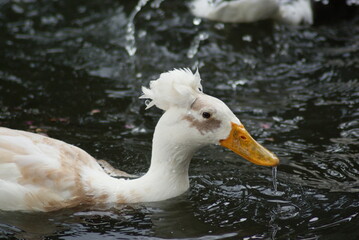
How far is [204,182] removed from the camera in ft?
17.2

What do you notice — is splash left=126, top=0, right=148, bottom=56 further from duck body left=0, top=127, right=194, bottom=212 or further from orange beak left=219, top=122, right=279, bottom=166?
orange beak left=219, top=122, right=279, bottom=166

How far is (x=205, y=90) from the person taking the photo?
294 inches

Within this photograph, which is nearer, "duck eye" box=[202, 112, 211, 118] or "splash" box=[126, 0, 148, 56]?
"duck eye" box=[202, 112, 211, 118]

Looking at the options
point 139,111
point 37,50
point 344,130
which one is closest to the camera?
point 344,130

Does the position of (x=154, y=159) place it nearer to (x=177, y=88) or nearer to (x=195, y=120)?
(x=195, y=120)

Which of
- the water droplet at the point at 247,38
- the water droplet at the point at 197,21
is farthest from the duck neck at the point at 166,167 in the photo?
the water droplet at the point at 197,21

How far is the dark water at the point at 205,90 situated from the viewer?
4594mm

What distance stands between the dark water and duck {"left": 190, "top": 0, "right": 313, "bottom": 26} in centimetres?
19

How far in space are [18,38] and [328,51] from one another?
4.49m

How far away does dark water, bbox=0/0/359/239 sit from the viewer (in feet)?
15.1

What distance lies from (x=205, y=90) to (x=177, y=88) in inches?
115

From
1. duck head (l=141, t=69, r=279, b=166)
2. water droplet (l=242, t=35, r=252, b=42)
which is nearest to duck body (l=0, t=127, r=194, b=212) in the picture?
duck head (l=141, t=69, r=279, b=166)

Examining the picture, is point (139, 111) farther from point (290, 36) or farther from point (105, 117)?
point (290, 36)

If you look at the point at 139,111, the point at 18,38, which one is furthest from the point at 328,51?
the point at 18,38
